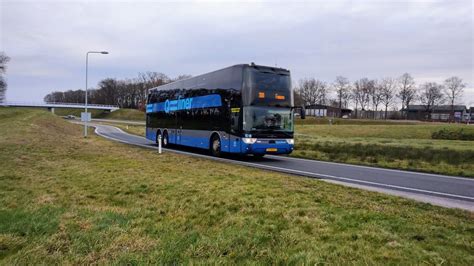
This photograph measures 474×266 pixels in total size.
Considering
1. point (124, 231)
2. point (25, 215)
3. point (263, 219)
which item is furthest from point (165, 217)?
point (25, 215)

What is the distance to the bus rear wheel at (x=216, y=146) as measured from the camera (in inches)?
744

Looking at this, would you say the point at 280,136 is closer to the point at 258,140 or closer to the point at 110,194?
the point at 258,140

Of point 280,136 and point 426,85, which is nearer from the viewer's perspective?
point 280,136

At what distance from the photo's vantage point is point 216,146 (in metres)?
19.1

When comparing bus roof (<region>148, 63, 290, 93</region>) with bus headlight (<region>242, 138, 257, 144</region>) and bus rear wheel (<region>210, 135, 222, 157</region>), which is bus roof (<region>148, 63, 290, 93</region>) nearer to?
bus headlight (<region>242, 138, 257, 144</region>)

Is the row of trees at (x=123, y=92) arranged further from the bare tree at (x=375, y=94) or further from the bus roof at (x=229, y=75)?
the bus roof at (x=229, y=75)

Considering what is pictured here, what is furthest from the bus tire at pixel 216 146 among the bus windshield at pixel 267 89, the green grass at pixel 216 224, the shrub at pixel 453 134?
the shrub at pixel 453 134

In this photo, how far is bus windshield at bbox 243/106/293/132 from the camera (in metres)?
16.9

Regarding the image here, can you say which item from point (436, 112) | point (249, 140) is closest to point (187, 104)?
point (249, 140)

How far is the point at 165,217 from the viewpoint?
652 centimetres

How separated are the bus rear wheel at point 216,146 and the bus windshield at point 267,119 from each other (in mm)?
2404

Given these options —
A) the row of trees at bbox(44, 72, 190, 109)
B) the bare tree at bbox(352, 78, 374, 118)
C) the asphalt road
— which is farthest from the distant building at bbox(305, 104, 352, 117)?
the asphalt road

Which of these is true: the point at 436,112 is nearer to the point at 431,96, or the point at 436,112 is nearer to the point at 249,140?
the point at 431,96

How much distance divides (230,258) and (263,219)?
1726mm
